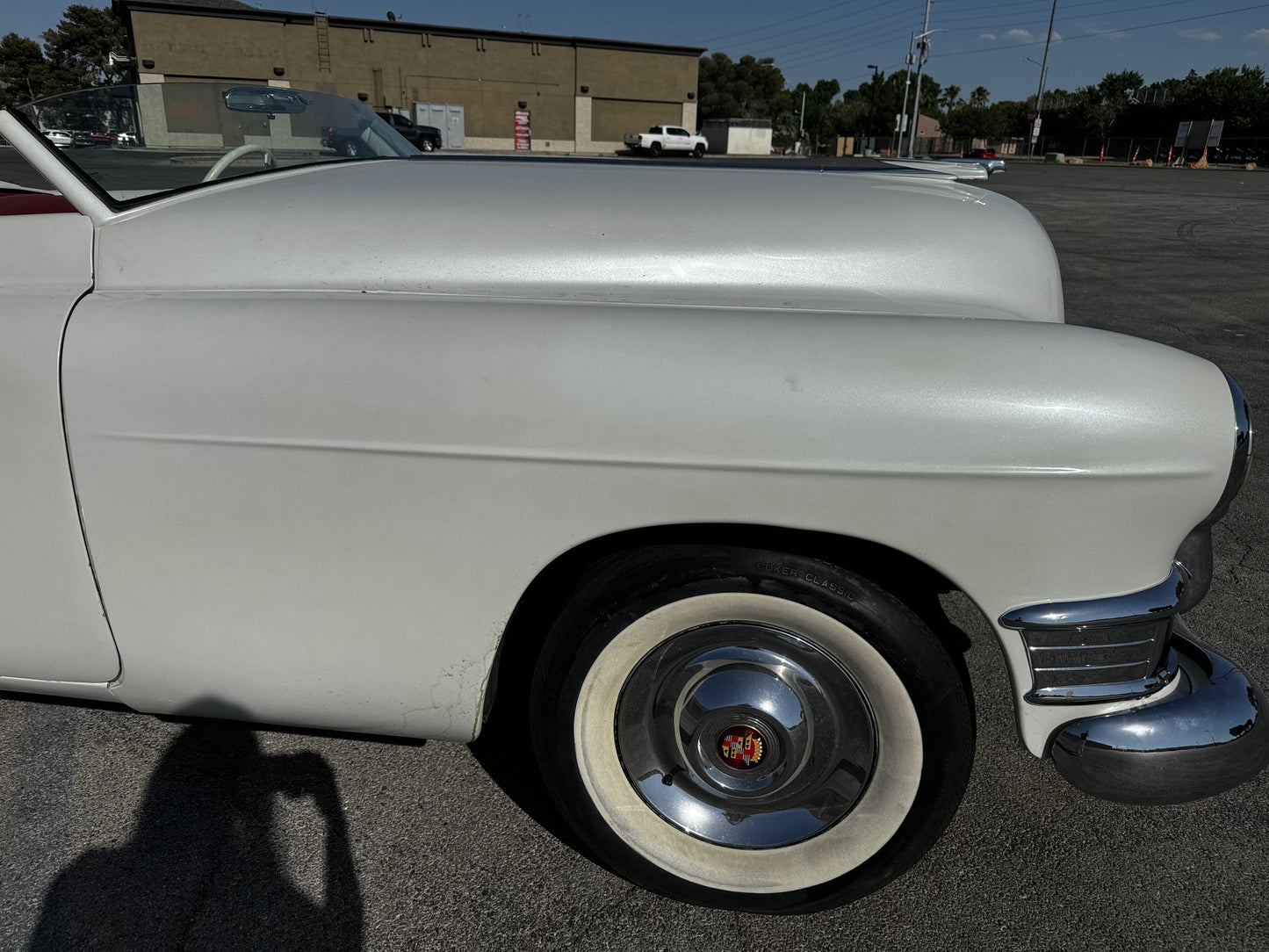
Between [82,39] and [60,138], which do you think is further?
[82,39]

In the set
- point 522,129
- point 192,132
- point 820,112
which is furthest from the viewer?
point 820,112

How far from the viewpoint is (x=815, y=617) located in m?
1.47

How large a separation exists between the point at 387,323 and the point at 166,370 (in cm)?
38

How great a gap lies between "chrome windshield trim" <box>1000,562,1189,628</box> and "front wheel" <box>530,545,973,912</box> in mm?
158

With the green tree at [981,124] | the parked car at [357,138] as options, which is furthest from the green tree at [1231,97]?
the parked car at [357,138]

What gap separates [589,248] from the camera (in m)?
1.70

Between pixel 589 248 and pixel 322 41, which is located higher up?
pixel 322 41

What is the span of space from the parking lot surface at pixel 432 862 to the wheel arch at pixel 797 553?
40cm

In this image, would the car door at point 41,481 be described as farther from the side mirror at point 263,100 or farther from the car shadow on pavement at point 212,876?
the side mirror at point 263,100

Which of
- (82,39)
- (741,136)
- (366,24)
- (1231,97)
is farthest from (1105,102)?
(82,39)

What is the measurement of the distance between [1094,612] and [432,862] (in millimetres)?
1364

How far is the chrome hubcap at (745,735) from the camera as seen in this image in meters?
1.55

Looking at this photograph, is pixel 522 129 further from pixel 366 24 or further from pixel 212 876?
pixel 212 876

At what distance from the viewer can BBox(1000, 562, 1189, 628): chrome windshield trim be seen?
141cm
